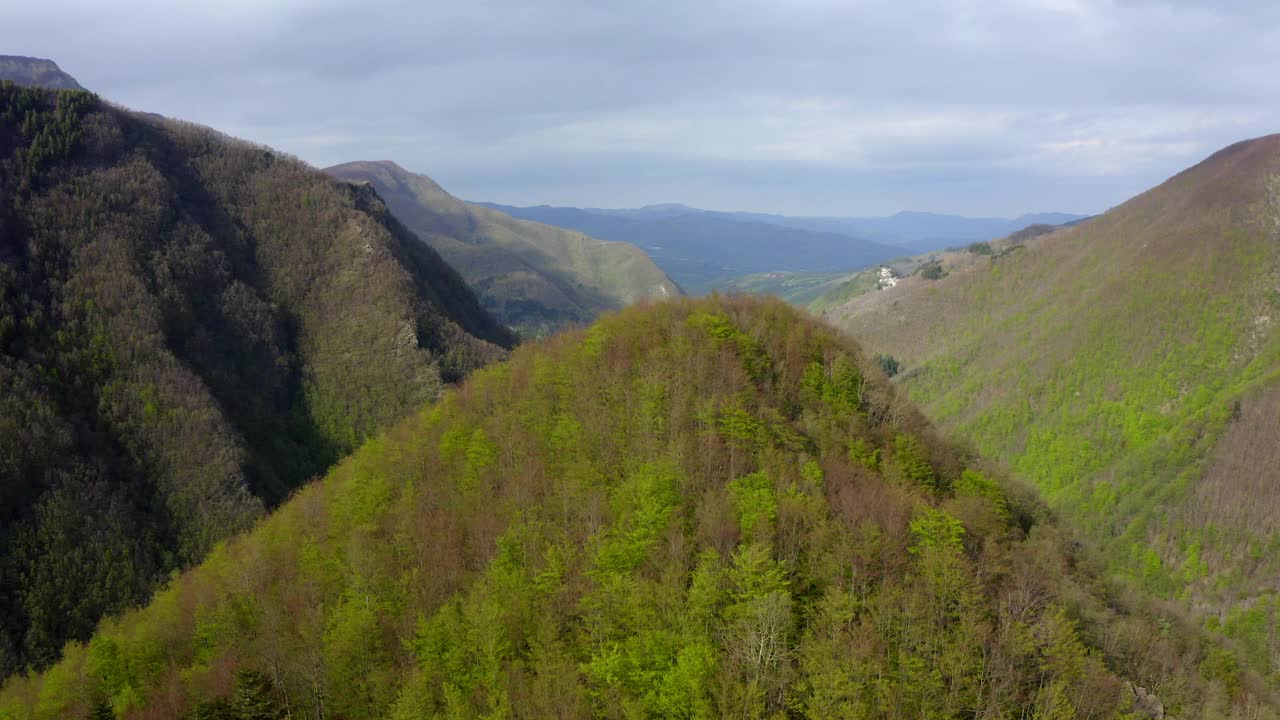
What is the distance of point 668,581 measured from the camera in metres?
37.2

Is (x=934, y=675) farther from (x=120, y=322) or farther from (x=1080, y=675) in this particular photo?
(x=120, y=322)

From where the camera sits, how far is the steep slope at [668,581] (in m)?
33.5

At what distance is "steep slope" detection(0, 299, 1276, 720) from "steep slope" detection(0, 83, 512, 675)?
A: 39.6 m

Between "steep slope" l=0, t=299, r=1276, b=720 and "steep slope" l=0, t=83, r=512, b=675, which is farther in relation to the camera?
"steep slope" l=0, t=83, r=512, b=675

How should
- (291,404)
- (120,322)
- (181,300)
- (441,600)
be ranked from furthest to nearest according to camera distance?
(291,404) → (181,300) → (120,322) → (441,600)

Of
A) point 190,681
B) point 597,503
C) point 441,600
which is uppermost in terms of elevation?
point 597,503

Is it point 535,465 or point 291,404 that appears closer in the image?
point 535,465

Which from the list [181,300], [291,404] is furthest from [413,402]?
[181,300]

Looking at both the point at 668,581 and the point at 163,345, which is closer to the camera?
the point at 668,581

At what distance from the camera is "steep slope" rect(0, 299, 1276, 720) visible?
3347 centimetres

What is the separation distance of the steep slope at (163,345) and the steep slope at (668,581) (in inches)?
1561

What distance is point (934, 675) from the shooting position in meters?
31.8

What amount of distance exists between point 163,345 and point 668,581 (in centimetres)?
12909

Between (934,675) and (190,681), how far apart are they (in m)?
44.1
